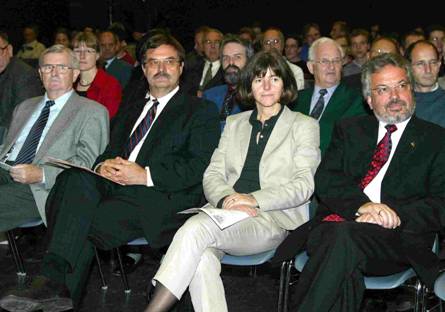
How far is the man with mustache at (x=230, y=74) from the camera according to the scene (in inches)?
192

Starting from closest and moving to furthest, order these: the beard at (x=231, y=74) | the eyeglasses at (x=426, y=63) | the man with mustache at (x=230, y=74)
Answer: the eyeglasses at (x=426, y=63) < the man with mustache at (x=230, y=74) < the beard at (x=231, y=74)

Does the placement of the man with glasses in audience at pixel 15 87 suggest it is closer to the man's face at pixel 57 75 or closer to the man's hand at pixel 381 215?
the man's face at pixel 57 75

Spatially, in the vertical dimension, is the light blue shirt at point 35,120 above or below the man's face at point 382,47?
below

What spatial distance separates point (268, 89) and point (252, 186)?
474 mm

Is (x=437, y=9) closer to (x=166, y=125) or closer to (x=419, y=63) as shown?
(x=419, y=63)

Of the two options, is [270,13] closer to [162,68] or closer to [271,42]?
[271,42]

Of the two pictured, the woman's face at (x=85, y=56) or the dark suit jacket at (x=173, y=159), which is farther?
the woman's face at (x=85, y=56)

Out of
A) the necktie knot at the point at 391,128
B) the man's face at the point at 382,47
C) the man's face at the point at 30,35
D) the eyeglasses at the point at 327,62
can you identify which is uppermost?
the man's face at the point at 30,35

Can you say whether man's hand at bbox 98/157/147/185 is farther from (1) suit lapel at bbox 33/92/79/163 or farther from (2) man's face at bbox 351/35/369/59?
(2) man's face at bbox 351/35/369/59

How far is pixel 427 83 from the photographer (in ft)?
14.6

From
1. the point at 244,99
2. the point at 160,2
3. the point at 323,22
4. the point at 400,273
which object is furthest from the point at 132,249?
the point at 323,22

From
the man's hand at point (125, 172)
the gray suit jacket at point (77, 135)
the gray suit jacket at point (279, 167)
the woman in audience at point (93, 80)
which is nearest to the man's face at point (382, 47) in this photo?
the woman in audience at point (93, 80)

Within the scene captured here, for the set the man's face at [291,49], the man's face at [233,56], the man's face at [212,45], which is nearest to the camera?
the man's face at [233,56]

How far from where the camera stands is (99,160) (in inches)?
169
